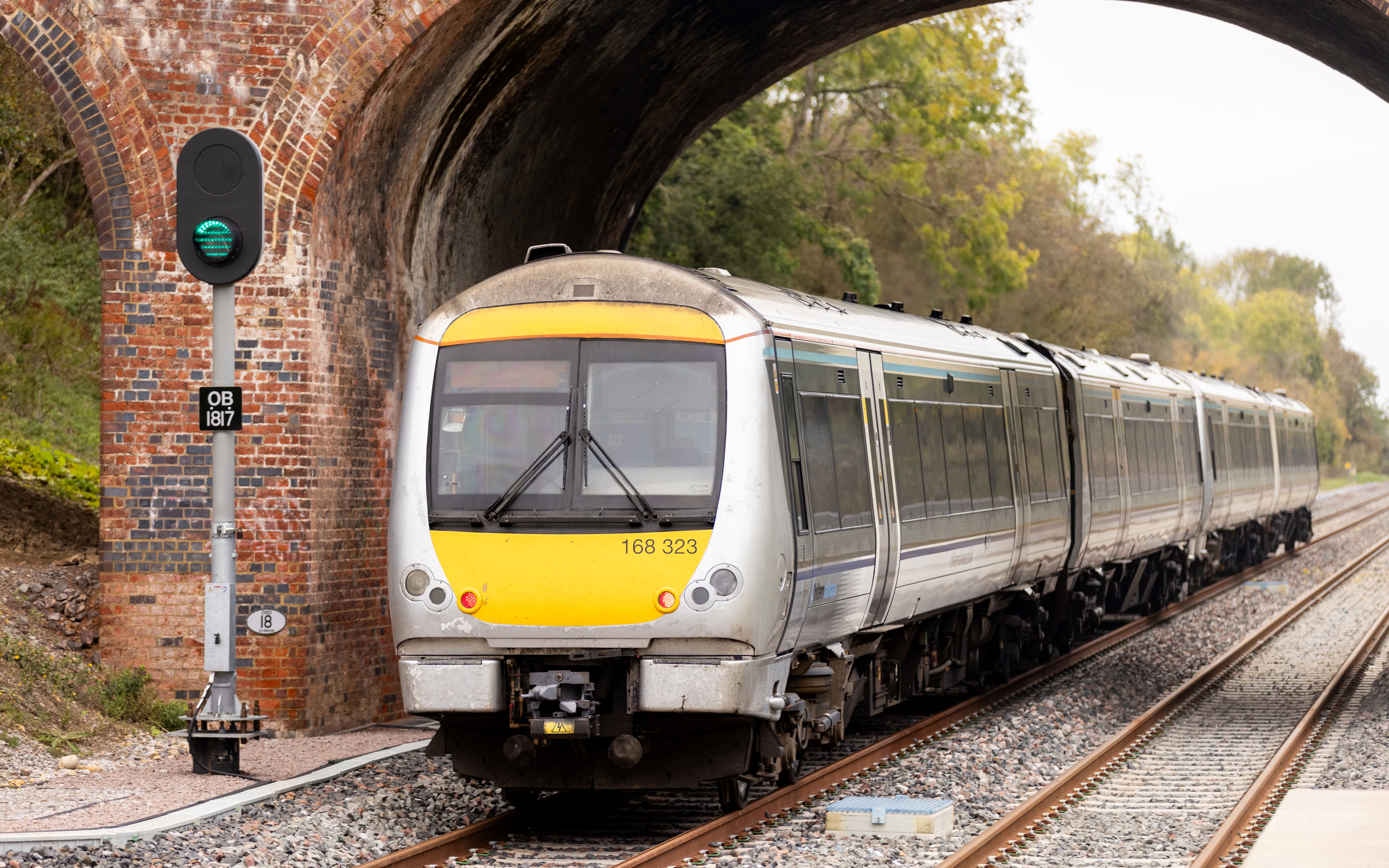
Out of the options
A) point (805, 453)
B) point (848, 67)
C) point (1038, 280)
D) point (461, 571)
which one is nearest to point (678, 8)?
point (805, 453)

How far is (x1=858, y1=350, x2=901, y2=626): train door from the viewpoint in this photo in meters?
10.4

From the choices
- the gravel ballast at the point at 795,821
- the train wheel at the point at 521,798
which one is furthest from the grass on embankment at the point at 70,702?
the train wheel at the point at 521,798

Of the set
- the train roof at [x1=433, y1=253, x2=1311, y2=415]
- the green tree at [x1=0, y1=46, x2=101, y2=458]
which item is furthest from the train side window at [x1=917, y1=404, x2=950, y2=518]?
the green tree at [x1=0, y1=46, x2=101, y2=458]

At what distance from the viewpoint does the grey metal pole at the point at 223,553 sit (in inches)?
375

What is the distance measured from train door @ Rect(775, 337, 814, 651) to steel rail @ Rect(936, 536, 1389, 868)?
143cm

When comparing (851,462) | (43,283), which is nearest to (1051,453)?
(851,462)

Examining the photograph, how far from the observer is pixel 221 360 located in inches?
380

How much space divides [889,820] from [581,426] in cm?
265

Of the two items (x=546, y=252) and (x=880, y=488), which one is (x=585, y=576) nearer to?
(x=546, y=252)

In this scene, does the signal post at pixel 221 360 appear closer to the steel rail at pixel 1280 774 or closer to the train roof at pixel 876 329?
the train roof at pixel 876 329

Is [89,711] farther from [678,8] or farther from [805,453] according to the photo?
[678,8]

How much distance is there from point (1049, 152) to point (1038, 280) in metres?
13.7

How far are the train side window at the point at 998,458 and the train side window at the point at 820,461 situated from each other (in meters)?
3.73

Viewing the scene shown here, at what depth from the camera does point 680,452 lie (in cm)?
847
